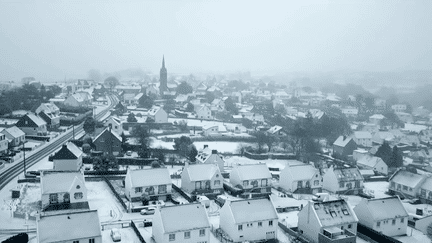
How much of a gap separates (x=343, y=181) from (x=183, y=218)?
23.8 metres

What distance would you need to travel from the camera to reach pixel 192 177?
42.0 meters

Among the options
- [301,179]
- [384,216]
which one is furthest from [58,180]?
[384,216]

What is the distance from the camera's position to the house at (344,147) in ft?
208

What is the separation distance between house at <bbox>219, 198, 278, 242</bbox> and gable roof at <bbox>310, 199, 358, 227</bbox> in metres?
3.49

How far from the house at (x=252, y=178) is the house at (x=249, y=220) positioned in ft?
34.6

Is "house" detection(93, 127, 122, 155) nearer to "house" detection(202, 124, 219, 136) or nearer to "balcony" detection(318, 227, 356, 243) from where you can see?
"house" detection(202, 124, 219, 136)

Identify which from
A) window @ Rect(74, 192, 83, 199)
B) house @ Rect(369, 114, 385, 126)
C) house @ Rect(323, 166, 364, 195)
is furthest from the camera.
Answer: house @ Rect(369, 114, 385, 126)

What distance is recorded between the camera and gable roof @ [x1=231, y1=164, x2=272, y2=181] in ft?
142

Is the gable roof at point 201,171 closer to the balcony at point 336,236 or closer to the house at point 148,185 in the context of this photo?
the house at point 148,185

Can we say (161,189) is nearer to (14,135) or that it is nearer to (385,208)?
(385,208)

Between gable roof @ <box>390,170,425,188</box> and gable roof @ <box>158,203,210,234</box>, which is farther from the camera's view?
gable roof @ <box>390,170,425,188</box>

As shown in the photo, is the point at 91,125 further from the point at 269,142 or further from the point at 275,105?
the point at 275,105

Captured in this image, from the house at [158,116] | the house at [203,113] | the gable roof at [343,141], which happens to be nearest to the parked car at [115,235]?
the house at [158,116]

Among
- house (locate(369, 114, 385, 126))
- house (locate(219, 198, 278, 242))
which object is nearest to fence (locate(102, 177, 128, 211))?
house (locate(219, 198, 278, 242))
